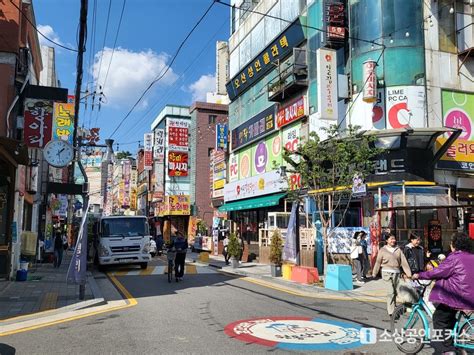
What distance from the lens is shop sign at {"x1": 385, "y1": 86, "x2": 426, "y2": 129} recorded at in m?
18.8

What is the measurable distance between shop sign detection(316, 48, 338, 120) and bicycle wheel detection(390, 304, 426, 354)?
45.7 ft

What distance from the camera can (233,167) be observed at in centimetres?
3519

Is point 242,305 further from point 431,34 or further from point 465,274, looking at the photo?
point 431,34

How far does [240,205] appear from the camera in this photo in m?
30.4

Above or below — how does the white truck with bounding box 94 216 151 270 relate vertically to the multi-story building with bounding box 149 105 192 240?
below

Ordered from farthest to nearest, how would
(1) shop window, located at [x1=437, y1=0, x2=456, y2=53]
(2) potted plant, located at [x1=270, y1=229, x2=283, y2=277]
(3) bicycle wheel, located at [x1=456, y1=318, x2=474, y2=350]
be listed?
(1) shop window, located at [x1=437, y1=0, x2=456, y2=53] → (2) potted plant, located at [x1=270, y1=229, x2=283, y2=277] → (3) bicycle wheel, located at [x1=456, y1=318, x2=474, y2=350]

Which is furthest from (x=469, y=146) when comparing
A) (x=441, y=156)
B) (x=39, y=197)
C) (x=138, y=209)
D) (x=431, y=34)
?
(x=138, y=209)

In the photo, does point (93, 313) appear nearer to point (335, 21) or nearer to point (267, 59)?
point (335, 21)

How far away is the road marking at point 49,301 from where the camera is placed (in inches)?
411

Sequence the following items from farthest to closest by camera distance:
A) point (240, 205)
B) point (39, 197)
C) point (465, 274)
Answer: point (240, 205) < point (39, 197) < point (465, 274)

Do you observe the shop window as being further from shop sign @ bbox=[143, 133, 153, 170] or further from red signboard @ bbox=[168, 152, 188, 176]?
shop sign @ bbox=[143, 133, 153, 170]

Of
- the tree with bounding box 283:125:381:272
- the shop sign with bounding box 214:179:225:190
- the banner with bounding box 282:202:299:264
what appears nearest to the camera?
the tree with bounding box 283:125:381:272

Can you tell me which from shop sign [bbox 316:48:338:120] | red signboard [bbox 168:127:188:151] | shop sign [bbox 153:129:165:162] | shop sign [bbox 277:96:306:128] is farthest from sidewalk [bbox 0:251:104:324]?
shop sign [bbox 153:129:165:162]

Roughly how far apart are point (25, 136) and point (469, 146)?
695 inches
